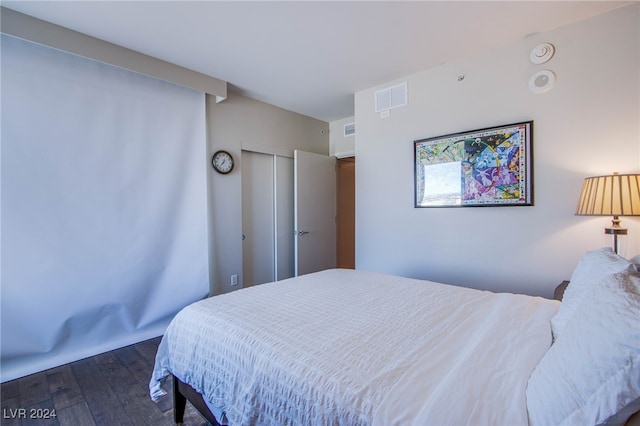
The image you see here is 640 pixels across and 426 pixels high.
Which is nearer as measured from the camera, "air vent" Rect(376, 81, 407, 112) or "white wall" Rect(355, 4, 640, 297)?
"white wall" Rect(355, 4, 640, 297)

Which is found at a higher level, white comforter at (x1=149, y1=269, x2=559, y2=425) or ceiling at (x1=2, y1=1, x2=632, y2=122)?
ceiling at (x1=2, y1=1, x2=632, y2=122)

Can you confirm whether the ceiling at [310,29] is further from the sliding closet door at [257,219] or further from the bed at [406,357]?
the bed at [406,357]

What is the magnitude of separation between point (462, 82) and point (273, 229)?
8.85ft

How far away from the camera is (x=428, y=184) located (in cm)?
276

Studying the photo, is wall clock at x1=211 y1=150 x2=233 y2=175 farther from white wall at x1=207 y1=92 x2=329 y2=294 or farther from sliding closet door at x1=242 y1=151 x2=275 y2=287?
sliding closet door at x1=242 y1=151 x2=275 y2=287

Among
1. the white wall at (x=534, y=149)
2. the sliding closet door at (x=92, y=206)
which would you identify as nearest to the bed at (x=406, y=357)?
the white wall at (x=534, y=149)

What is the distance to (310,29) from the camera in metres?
2.15

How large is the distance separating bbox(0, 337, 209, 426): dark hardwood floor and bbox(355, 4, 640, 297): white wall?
2301 mm

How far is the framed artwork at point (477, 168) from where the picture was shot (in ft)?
7.38

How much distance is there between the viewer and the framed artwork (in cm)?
225

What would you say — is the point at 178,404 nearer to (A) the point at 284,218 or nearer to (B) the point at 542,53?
(A) the point at 284,218

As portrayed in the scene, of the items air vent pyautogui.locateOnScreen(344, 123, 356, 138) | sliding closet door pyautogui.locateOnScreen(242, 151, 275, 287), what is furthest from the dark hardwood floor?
air vent pyautogui.locateOnScreen(344, 123, 356, 138)

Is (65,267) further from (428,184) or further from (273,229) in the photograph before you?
(428,184)

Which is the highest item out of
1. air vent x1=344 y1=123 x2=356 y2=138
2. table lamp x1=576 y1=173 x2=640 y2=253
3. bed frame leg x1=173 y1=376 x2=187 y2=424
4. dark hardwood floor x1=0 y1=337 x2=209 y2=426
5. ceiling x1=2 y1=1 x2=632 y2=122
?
ceiling x1=2 y1=1 x2=632 y2=122
